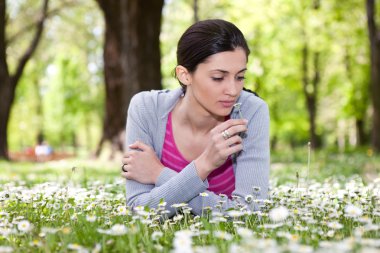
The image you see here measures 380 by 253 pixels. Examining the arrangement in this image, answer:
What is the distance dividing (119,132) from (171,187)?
10.8 m

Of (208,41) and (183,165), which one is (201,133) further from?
(208,41)

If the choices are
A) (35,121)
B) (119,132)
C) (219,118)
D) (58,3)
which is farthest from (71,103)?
(219,118)

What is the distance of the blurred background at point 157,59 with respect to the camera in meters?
14.3

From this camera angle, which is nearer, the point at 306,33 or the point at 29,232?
the point at 29,232

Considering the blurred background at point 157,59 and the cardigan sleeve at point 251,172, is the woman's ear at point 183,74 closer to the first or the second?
the blurred background at point 157,59

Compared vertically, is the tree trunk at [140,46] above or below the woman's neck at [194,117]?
above

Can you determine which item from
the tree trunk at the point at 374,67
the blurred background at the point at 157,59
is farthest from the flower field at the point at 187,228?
the tree trunk at the point at 374,67

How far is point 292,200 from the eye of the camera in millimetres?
4047

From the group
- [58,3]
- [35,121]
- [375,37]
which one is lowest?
[35,121]

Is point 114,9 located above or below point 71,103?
above

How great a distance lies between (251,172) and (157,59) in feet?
29.6

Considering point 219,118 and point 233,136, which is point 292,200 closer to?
point 233,136

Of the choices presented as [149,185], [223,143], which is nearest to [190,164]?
[223,143]

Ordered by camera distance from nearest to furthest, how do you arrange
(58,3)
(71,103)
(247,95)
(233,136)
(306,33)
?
1. (233,136)
2. (247,95)
3. (58,3)
4. (306,33)
5. (71,103)
